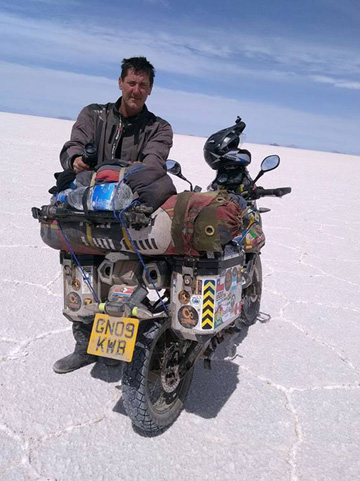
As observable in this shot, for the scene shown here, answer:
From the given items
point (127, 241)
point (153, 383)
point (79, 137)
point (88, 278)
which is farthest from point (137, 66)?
point (153, 383)

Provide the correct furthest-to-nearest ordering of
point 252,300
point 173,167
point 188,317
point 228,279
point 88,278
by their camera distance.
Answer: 1. point 252,300
2. point 173,167
3. point 88,278
4. point 228,279
5. point 188,317

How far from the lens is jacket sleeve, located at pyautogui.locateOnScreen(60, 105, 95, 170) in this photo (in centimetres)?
240

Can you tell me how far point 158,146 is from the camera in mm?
Answer: 2535

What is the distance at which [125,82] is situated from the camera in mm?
2496

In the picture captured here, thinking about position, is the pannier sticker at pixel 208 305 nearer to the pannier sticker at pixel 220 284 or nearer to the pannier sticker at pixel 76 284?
the pannier sticker at pixel 220 284

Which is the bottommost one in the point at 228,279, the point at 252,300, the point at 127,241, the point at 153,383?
the point at 252,300

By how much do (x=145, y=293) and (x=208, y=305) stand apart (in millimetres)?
311

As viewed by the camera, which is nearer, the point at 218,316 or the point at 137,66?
the point at 218,316

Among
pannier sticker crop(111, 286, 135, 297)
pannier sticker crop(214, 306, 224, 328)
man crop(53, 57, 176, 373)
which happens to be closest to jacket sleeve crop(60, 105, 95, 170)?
man crop(53, 57, 176, 373)

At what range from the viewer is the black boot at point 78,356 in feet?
8.93

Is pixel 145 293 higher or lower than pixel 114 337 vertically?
higher

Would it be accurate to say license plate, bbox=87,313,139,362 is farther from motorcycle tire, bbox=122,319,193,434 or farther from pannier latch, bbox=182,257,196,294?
pannier latch, bbox=182,257,196,294

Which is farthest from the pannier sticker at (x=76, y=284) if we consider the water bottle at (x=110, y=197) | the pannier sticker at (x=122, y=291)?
the water bottle at (x=110, y=197)

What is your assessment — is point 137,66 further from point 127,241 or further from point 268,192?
point 268,192
